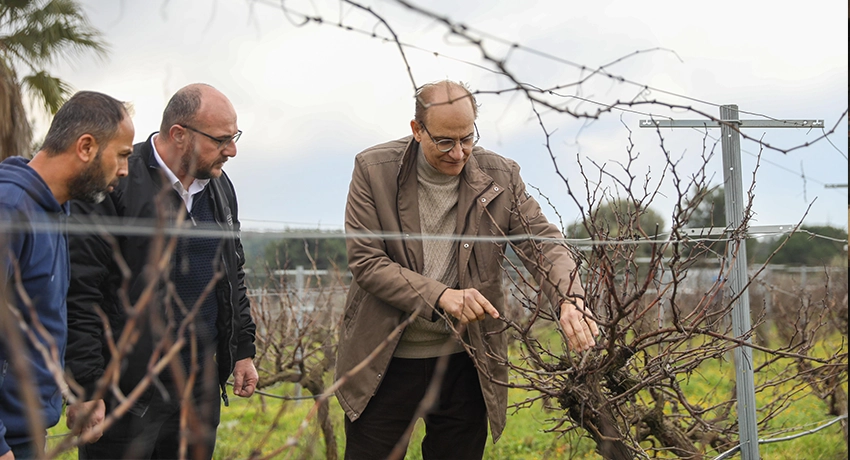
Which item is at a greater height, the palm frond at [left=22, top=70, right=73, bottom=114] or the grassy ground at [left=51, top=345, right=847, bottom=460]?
the palm frond at [left=22, top=70, right=73, bottom=114]

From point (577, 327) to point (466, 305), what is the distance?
0.35 meters

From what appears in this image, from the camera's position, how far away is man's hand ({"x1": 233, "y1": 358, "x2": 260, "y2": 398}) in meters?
2.82

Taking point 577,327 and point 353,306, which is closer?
point 577,327

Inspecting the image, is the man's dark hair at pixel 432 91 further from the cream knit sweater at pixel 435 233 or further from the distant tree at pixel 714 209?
the distant tree at pixel 714 209

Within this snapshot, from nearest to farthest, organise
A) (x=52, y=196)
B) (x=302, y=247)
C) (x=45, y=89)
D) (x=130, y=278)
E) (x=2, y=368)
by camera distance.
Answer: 1. (x=2, y=368)
2. (x=52, y=196)
3. (x=130, y=278)
4. (x=45, y=89)
5. (x=302, y=247)

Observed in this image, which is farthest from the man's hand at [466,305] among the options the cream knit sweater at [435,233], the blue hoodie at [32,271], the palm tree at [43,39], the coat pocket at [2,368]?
the palm tree at [43,39]

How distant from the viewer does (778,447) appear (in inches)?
201

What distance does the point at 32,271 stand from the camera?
1760mm

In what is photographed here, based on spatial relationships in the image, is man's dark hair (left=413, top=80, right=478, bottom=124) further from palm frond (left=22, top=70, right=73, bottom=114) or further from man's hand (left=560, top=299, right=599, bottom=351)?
palm frond (left=22, top=70, right=73, bottom=114)

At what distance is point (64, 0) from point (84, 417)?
9250 mm

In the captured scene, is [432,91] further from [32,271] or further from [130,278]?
[32,271]

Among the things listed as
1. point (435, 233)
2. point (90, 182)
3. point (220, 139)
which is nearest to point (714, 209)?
point (435, 233)

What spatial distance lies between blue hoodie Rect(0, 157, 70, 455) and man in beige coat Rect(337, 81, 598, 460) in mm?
980

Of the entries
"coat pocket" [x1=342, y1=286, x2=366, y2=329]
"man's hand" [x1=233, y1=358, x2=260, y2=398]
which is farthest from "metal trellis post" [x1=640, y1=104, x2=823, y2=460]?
"man's hand" [x1=233, y1=358, x2=260, y2=398]
